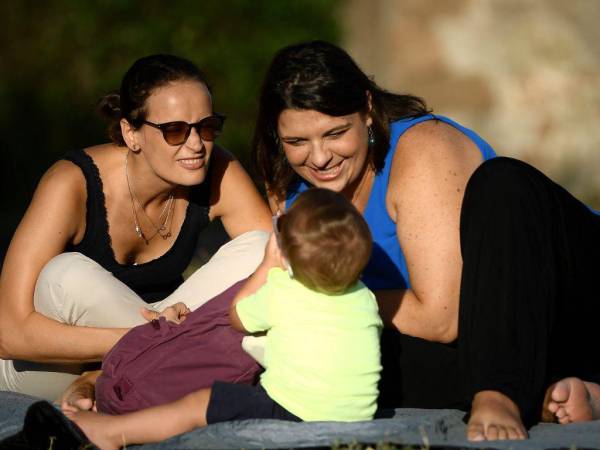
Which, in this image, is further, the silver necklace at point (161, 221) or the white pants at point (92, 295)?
the silver necklace at point (161, 221)

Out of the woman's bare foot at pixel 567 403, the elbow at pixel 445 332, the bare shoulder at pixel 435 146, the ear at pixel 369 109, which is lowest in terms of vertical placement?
the woman's bare foot at pixel 567 403

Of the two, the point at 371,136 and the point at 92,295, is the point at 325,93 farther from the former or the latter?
the point at 92,295

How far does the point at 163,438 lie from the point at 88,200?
4.10 ft

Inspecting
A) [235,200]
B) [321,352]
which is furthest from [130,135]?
[321,352]

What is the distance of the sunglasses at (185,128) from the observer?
421cm

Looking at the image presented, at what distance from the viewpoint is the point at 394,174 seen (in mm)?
4098

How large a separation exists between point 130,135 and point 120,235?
43cm

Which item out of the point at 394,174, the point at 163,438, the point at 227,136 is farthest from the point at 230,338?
the point at 227,136

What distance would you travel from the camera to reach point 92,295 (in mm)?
4148

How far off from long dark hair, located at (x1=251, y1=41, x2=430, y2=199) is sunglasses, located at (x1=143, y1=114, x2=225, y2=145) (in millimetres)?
169

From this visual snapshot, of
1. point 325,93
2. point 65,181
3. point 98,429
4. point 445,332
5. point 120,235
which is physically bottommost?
point 98,429

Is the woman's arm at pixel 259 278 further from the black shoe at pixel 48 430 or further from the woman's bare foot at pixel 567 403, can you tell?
the woman's bare foot at pixel 567 403

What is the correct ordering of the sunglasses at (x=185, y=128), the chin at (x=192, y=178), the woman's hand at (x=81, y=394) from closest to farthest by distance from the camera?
the woman's hand at (x=81, y=394)
the sunglasses at (x=185, y=128)
the chin at (x=192, y=178)

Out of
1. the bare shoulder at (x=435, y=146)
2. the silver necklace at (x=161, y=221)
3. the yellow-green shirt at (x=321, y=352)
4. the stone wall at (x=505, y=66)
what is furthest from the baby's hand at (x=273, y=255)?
the stone wall at (x=505, y=66)
